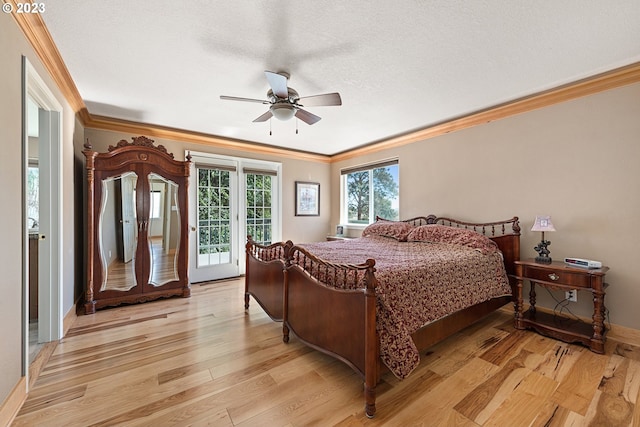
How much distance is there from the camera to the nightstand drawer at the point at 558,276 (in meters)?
2.40

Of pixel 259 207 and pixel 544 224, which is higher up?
pixel 259 207

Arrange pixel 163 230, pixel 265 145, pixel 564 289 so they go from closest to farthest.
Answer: pixel 564 289
pixel 163 230
pixel 265 145

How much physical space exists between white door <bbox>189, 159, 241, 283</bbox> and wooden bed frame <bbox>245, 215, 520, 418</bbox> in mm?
1515

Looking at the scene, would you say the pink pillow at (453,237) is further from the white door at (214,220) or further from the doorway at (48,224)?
the doorway at (48,224)

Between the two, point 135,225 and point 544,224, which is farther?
point 135,225

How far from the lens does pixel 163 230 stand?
12.2ft

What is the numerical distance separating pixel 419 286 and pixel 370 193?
3368mm

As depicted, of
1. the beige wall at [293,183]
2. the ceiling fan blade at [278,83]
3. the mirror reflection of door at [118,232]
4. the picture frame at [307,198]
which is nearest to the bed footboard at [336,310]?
the ceiling fan blade at [278,83]

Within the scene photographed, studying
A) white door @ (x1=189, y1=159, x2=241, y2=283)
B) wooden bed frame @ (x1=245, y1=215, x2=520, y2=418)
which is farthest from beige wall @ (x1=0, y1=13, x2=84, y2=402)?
white door @ (x1=189, y1=159, x2=241, y2=283)

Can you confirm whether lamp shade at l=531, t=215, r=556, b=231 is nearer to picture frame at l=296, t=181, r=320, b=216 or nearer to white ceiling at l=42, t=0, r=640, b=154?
white ceiling at l=42, t=0, r=640, b=154

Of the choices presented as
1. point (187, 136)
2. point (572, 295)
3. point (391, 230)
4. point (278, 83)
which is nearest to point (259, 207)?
point (187, 136)

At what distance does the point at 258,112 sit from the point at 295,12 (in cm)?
185

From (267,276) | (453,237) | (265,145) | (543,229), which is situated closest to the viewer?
(543,229)

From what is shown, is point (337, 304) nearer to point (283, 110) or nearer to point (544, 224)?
point (283, 110)
